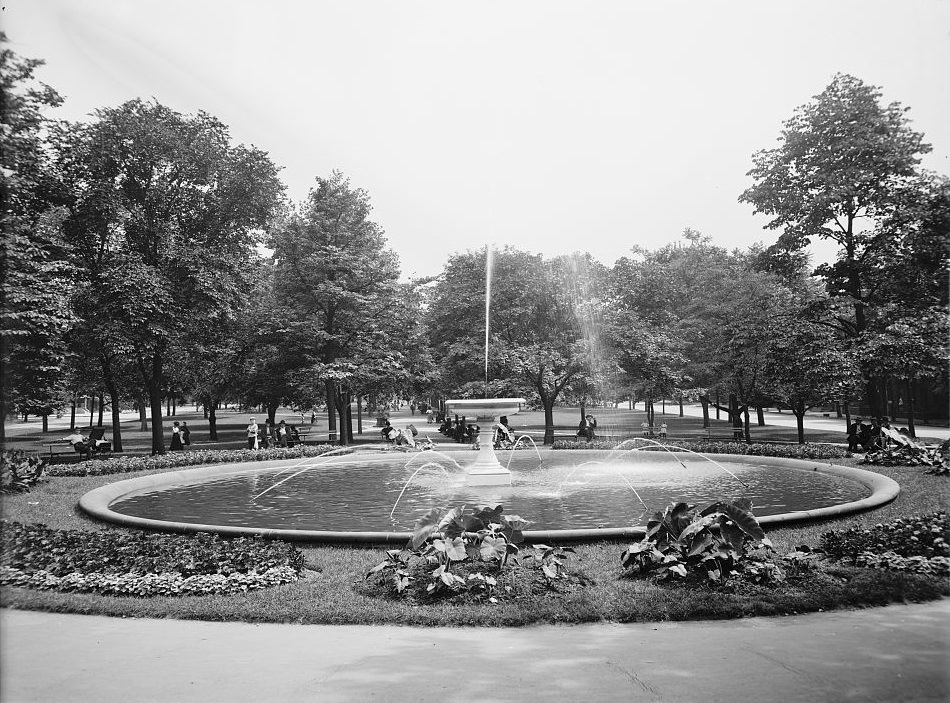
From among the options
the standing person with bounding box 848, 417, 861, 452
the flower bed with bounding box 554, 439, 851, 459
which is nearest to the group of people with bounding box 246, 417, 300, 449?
the flower bed with bounding box 554, 439, 851, 459

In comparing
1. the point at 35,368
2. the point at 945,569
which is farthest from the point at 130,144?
the point at 945,569

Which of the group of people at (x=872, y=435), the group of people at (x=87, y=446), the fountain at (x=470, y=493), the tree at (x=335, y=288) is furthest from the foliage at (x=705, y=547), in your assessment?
the tree at (x=335, y=288)

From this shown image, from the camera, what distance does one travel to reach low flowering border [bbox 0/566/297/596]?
7.30 m

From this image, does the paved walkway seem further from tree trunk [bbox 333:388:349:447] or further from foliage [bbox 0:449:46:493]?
tree trunk [bbox 333:388:349:447]

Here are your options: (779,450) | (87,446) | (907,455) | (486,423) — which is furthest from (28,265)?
(907,455)

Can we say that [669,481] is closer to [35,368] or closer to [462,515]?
[462,515]

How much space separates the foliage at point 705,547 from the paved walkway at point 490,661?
3.11 ft

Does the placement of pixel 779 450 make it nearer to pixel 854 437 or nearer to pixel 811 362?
pixel 854 437

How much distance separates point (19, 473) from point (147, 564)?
1065 cm

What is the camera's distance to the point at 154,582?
7438 mm

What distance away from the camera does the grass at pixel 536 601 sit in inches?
250

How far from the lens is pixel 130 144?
85.6ft

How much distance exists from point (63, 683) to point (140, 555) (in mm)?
3586

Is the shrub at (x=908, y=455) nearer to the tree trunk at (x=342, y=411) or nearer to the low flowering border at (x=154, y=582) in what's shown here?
the low flowering border at (x=154, y=582)
